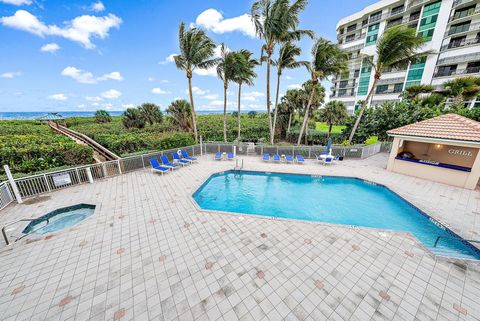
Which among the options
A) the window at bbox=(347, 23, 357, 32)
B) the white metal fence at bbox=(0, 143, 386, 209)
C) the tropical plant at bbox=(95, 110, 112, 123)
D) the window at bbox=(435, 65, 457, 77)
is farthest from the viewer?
the window at bbox=(347, 23, 357, 32)

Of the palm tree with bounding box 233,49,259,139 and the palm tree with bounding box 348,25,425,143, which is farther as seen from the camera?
the palm tree with bounding box 233,49,259,139

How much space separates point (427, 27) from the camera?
1177 inches

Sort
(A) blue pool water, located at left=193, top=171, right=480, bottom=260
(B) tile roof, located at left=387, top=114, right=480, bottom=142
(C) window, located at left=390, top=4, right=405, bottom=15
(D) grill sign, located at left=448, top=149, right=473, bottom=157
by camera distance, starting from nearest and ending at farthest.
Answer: (A) blue pool water, located at left=193, top=171, right=480, bottom=260, (B) tile roof, located at left=387, top=114, right=480, bottom=142, (D) grill sign, located at left=448, top=149, right=473, bottom=157, (C) window, located at left=390, top=4, right=405, bottom=15

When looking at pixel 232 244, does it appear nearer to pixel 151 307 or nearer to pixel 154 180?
pixel 151 307

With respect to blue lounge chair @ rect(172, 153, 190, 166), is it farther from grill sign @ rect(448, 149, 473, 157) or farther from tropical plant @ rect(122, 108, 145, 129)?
tropical plant @ rect(122, 108, 145, 129)

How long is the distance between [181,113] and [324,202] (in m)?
21.0

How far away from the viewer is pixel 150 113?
97.6 feet

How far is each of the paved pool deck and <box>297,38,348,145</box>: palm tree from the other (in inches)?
480

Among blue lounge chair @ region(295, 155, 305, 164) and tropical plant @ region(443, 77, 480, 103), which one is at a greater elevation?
tropical plant @ region(443, 77, 480, 103)

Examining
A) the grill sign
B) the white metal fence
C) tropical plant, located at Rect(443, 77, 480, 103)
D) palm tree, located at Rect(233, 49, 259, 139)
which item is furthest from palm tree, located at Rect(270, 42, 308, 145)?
tropical plant, located at Rect(443, 77, 480, 103)

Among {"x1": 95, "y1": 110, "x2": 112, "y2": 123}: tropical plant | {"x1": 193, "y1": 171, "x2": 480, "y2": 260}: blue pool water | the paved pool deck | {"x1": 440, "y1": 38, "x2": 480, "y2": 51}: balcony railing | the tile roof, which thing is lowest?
{"x1": 193, "y1": 171, "x2": 480, "y2": 260}: blue pool water

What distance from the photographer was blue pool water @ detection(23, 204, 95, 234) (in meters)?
6.08

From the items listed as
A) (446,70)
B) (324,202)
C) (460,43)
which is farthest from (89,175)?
(460,43)

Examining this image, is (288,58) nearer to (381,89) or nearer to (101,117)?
(381,89)
